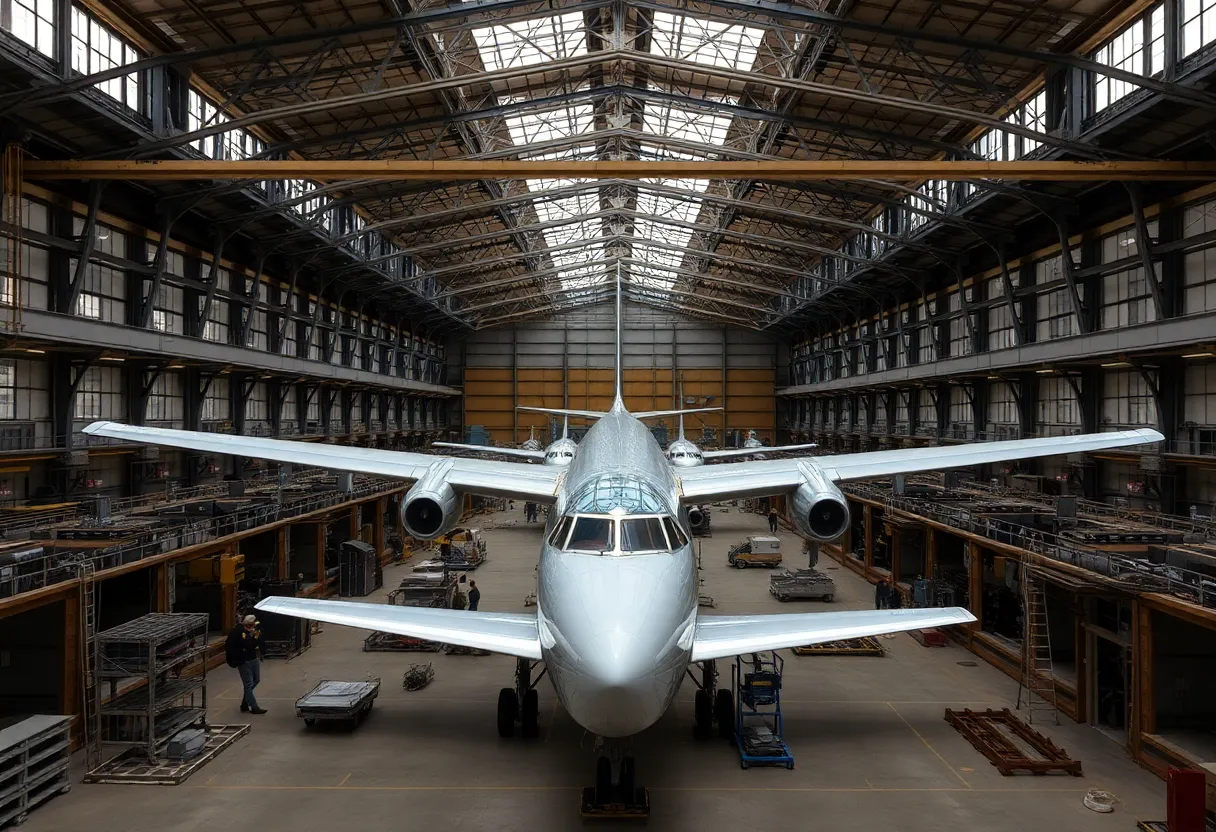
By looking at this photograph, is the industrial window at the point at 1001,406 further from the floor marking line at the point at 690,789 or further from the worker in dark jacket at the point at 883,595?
the floor marking line at the point at 690,789

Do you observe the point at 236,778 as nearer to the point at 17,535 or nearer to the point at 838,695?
the point at 17,535

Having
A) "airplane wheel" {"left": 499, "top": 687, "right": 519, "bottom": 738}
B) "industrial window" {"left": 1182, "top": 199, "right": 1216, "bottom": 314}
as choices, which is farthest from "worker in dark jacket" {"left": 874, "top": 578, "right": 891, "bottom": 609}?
"airplane wheel" {"left": 499, "top": 687, "right": 519, "bottom": 738}

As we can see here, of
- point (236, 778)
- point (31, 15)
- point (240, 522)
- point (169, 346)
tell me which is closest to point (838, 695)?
point (236, 778)

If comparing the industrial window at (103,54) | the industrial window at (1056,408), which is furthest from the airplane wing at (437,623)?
the industrial window at (1056,408)

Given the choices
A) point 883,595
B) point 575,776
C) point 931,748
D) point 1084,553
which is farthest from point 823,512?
point 883,595

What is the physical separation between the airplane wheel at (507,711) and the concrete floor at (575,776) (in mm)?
240

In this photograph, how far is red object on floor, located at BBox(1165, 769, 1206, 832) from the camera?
9.83 m

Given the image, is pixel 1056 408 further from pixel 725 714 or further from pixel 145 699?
pixel 145 699

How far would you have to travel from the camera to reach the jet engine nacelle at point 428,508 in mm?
14680

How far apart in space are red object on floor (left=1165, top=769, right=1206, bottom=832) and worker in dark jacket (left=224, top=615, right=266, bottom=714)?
1646 centimetres

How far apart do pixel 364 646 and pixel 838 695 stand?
13203 millimetres

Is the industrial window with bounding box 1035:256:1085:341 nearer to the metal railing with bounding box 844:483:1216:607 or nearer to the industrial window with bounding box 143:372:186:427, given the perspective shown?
the metal railing with bounding box 844:483:1216:607

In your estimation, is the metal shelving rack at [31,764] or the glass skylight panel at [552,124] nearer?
the metal shelving rack at [31,764]

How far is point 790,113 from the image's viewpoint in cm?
2850
